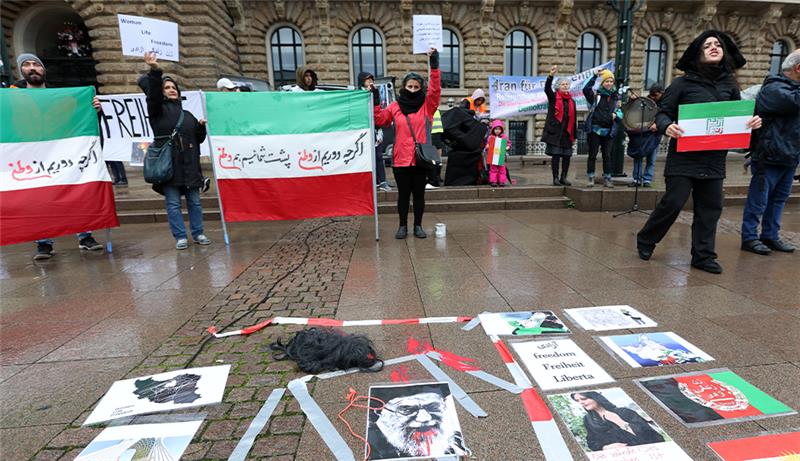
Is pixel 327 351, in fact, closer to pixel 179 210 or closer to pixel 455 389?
pixel 455 389

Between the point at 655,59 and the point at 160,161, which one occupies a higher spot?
the point at 655,59

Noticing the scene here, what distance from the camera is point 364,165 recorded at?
17.7 ft

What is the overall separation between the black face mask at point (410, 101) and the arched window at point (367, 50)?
49.6ft

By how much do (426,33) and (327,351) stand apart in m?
4.67

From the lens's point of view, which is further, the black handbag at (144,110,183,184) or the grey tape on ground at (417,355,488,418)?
the black handbag at (144,110,183,184)

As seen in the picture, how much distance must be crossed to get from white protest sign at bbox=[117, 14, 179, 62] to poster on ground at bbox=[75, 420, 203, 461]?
191 inches

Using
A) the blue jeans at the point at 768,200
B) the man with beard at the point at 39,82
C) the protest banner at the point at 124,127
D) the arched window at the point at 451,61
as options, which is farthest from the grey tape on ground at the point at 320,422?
the arched window at the point at 451,61

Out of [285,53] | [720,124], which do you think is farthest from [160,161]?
[285,53]

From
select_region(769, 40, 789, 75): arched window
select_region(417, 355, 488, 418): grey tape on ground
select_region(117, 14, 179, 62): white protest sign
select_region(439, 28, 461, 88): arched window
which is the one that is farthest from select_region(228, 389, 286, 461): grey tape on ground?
select_region(769, 40, 789, 75): arched window

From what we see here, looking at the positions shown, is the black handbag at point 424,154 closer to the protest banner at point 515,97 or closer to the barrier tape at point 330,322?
the barrier tape at point 330,322

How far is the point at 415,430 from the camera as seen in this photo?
5.90 ft

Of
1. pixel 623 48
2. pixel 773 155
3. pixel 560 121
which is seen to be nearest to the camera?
pixel 773 155

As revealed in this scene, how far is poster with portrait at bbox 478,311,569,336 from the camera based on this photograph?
108 inches

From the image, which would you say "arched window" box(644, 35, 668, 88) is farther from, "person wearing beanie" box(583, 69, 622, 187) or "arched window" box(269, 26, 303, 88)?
"arched window" box(269, 26, 303, 88)
